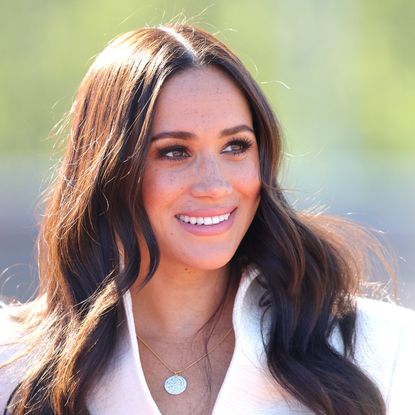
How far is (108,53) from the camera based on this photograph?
3080 millimetres

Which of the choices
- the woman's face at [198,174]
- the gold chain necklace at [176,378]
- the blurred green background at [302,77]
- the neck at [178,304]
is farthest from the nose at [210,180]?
the blurred green background at [302,77]

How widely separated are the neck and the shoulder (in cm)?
39

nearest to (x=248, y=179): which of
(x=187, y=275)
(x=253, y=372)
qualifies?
(x=187, y=275)

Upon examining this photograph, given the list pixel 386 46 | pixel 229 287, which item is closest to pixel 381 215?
pixel 386 46

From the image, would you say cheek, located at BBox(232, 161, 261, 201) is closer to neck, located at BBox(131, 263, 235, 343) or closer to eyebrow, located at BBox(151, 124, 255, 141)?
eyebrow, located at BBox(151, 124, 255, 141)

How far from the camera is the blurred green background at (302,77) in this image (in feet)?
35.1

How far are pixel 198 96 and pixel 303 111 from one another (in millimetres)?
8007

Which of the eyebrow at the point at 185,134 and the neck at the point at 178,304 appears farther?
the neck at the point at 178,304

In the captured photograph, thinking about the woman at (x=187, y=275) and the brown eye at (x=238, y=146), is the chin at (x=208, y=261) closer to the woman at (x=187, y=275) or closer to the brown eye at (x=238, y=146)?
the woman at (x=187, y=275)

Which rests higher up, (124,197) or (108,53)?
(108,53)

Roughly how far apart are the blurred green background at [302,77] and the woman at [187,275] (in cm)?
750

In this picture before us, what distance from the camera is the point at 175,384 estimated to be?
2.94m

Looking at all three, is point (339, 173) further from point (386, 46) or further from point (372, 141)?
point (386, 46)

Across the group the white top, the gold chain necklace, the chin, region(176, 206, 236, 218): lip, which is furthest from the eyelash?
the gold chain necklace
